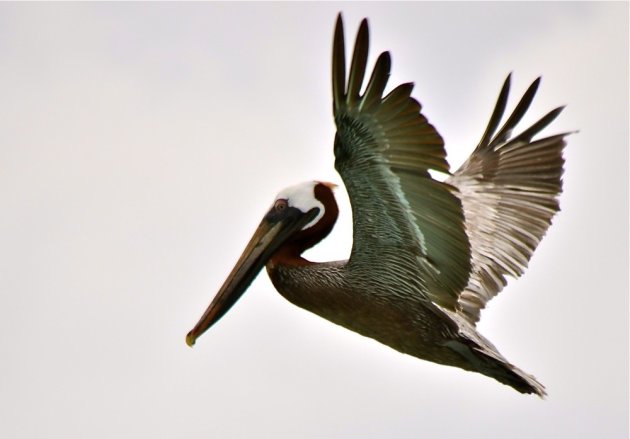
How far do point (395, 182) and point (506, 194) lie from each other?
2758 mm

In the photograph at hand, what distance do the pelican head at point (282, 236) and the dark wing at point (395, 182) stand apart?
1.96 feet

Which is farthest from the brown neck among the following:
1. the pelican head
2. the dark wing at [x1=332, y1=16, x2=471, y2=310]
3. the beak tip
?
the beak tip

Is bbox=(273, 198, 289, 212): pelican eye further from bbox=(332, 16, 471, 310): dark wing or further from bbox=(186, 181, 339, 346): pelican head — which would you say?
bbox=(332, 16, 471, 310): dark wing

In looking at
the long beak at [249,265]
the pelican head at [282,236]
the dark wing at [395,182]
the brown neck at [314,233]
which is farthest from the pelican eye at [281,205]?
the dark wing at [395,182]

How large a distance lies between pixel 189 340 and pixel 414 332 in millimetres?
1732

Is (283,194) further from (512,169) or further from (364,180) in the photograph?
(512,169)

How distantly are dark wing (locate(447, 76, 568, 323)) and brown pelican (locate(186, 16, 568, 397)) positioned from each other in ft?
0.04

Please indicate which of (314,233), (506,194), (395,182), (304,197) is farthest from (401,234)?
→ (506,194)

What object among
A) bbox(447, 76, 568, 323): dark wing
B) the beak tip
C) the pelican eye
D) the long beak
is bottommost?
the beak tip

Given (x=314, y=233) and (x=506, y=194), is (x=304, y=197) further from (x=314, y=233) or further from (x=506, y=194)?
(x=506, y=194)

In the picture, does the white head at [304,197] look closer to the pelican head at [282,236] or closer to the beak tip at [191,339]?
the pelican head at [282,236]

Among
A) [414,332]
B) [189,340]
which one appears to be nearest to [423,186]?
[414,332]

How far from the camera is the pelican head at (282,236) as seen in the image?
38.5 feet

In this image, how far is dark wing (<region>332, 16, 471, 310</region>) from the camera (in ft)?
33.1
